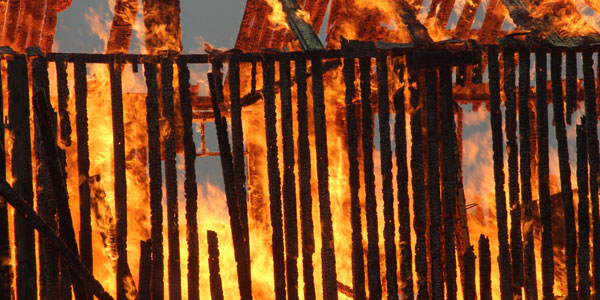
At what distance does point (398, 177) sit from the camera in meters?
4.82

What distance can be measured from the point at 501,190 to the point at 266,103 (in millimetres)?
2143

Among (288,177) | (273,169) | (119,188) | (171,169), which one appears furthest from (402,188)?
(119,188)

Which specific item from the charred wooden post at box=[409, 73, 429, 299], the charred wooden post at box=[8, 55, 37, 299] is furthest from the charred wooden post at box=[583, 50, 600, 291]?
the charred wooden post at box=[8, 55, 37, 299]

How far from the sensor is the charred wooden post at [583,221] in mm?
5098

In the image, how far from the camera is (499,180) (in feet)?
15.9

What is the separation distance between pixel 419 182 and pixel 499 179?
0.69 m

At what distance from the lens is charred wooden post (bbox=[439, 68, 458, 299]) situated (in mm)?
4812

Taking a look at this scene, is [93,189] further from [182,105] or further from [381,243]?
[381,243]

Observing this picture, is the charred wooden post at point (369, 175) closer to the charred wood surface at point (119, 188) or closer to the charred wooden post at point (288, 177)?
the charred wooden post at point (288, 177)

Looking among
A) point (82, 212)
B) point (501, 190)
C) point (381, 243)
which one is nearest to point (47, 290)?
point (82, 212)

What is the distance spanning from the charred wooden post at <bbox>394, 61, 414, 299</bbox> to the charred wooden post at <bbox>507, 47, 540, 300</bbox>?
0.98 meters

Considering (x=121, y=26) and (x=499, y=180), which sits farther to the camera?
(x=121, y=26)

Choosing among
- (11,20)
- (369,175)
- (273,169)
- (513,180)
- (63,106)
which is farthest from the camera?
(11,20)

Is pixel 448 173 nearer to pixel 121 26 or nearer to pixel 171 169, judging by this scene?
pixel 171 169
